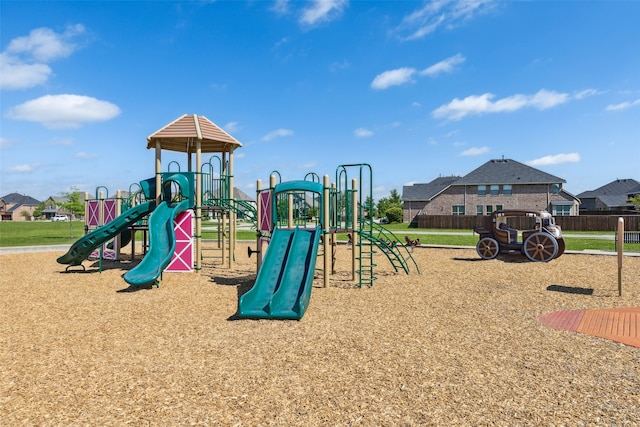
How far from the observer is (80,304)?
9219mm

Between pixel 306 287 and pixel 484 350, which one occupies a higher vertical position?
pixel 306 287

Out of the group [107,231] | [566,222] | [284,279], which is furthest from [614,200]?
[107,231]

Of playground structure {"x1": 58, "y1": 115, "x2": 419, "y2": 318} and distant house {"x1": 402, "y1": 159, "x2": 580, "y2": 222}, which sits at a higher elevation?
distant house {"x1": 402, "y1": 159, "x2": 580, "y2": 222}

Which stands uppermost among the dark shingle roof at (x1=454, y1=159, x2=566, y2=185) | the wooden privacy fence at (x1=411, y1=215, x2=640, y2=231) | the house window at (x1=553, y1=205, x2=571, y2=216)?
the dark shingle roof at (x1=454, y1=159, x2=566, y2=185)

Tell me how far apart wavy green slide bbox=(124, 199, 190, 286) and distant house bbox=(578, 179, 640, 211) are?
82.5m

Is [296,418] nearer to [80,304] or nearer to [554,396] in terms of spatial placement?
[554,396]

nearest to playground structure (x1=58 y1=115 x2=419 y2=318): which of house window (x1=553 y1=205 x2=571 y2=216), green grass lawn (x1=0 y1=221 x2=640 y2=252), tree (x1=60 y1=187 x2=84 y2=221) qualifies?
green grass lawn (x1=0 y1=221 x2=640 y2=252)

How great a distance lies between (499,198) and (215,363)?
49897 millimetres

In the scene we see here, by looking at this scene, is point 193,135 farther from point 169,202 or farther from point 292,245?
point 292,245

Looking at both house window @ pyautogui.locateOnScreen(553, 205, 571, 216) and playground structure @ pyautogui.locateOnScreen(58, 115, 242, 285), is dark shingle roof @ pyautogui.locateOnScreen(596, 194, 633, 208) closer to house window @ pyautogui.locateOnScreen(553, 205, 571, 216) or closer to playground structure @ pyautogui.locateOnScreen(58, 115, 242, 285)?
house window @ pyautogui.locateOnScreen(553, 205, 571, 216)

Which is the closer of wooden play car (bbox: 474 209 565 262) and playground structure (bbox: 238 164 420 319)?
playground structure (bbox: 238 164 420 319)

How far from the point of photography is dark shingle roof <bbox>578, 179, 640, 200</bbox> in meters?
77.7

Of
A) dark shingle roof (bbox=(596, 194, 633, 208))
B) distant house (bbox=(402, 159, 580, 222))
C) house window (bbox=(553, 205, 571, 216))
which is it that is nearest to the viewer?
house window (bbox=(553, 205, 571, 216))

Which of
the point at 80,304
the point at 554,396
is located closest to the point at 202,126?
the point at 80,304
